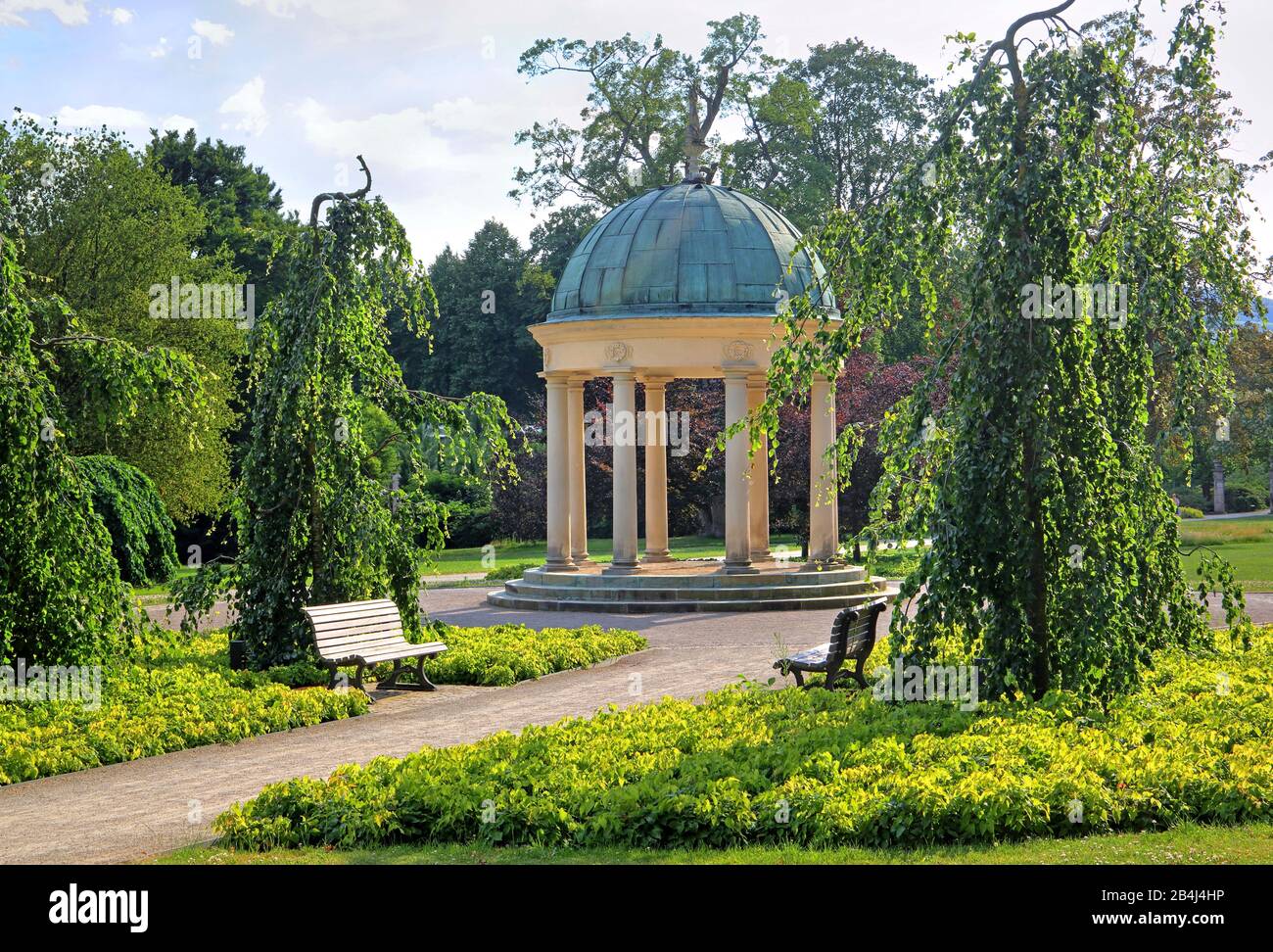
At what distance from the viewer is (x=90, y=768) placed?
1230 cm

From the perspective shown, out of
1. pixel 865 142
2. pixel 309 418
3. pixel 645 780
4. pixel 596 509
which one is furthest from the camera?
pixel 865 142

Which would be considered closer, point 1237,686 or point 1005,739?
point 1005,739

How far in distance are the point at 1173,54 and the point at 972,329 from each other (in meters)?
3.10

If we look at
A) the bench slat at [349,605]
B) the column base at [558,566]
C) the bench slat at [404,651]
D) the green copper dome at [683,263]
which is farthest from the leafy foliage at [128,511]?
the bench slat at [404,651]

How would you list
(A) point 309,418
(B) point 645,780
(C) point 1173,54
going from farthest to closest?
1. (A) point 309,418
2. (C) point 1173,54
3. (B) point 645,780

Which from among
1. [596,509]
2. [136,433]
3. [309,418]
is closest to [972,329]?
[309,418]

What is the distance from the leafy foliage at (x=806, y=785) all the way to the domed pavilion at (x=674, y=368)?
1490cm

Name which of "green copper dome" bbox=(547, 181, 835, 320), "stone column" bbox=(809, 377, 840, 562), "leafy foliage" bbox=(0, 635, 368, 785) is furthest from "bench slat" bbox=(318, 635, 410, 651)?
"stone column" bbox=(809, 377, 840, 562)

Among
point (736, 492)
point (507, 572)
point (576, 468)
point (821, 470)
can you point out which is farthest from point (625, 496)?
point (507, 572)

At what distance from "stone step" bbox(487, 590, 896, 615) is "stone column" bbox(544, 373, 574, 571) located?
172 centimetres

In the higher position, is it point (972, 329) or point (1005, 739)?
point (972, 329)

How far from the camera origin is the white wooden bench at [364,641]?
15945 mm

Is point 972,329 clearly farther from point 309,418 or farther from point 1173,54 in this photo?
point 309,418

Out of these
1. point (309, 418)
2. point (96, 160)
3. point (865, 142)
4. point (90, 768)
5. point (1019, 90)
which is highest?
point (865, 142)
